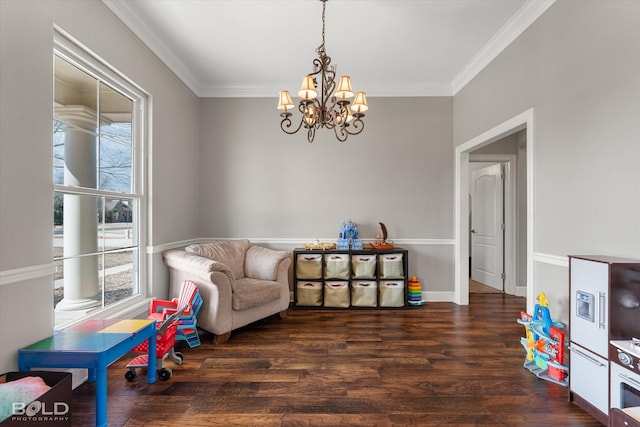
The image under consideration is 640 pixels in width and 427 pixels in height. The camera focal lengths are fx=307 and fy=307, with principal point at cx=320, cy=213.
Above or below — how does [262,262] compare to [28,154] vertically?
below

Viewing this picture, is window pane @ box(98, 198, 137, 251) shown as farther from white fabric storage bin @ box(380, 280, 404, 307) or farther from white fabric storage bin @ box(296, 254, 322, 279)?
white fabric storage bin @ box(380, 280, 404, 307)

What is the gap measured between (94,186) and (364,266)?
2.88 m

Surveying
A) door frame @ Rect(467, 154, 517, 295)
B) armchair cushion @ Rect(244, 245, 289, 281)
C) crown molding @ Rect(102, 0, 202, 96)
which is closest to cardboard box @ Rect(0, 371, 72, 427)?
armchair cushion @ Rect(244, 245, 289, 281)

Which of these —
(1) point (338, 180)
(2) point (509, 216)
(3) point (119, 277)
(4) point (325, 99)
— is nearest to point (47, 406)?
(3) point (119, 277)

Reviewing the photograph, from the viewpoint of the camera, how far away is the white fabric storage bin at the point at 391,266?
3.88 m

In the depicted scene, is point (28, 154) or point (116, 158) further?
point (116, 158)

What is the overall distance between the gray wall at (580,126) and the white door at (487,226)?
237cm

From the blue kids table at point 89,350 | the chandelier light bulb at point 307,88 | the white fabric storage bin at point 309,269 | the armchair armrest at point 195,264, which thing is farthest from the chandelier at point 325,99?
the white fabric storage bin at point 309,269

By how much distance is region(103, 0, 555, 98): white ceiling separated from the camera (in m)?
2.54

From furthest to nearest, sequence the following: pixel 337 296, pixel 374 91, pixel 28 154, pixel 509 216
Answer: pixel 509 216, pixel 374 91, pixel 337 296, pixel 28 154

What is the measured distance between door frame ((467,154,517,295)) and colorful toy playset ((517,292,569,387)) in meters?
2.52

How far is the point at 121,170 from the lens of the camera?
2723 mm

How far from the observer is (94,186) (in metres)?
2.36

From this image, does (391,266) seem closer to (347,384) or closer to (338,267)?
(338,267)
